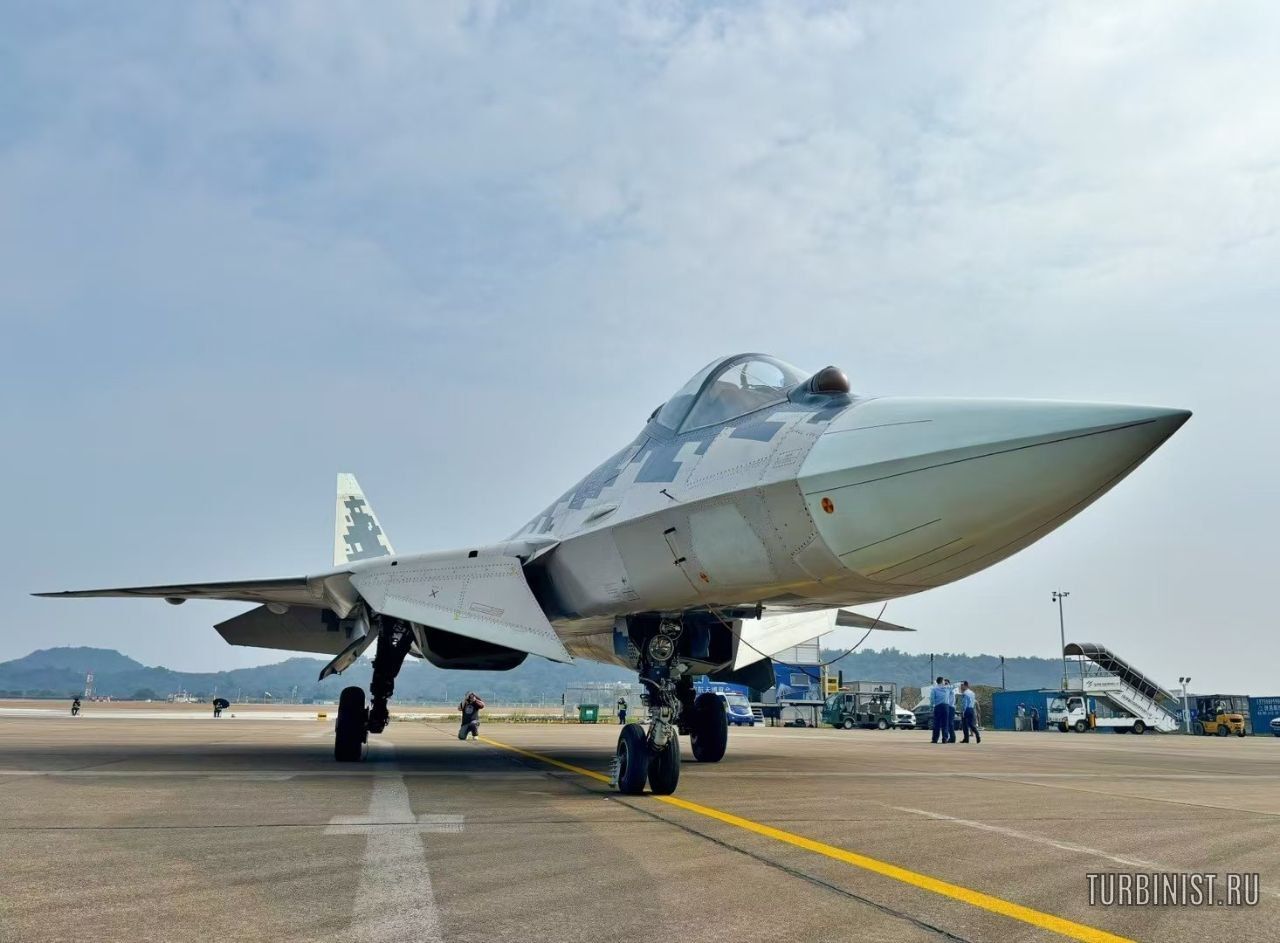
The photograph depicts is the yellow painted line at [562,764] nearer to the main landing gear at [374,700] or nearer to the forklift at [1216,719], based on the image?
the main landing gear at [374,700]

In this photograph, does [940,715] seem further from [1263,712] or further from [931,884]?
[1263,712]

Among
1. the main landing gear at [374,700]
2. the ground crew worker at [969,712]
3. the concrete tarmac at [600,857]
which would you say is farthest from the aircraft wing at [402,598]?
the ground crew worker at [969,712]

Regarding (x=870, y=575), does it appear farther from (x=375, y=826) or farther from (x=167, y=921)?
(x=167, y=921)

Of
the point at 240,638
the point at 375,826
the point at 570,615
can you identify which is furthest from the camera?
the point at 240,638

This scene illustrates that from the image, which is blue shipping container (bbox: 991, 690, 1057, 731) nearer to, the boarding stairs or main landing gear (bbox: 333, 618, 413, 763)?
the boarding stairs

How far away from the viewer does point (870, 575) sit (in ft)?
20.7

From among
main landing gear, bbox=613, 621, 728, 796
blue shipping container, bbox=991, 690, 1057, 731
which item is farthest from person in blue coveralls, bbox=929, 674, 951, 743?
blue shipping container, bbox=991, 690, 1057, 731

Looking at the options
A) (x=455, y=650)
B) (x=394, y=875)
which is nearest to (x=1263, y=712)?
(x=455, y=650)

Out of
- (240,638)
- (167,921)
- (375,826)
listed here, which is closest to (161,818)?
(375,826)

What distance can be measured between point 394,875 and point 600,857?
1.06 m

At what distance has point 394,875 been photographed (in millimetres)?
4145

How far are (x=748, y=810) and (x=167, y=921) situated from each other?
14.0ft

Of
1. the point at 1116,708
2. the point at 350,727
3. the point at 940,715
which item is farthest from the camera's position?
the point at 1116,708

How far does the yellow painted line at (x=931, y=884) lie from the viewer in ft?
10.6
